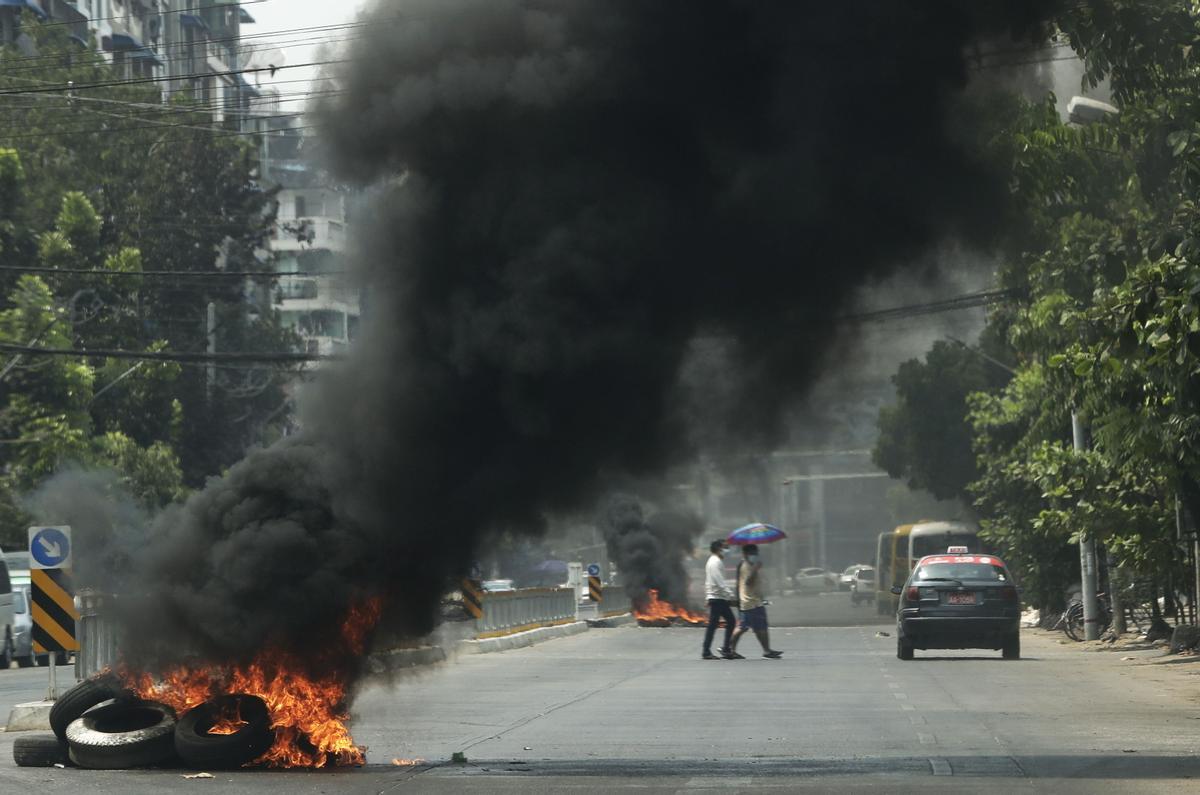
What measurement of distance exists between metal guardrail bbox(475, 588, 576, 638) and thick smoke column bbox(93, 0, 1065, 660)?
20.1m

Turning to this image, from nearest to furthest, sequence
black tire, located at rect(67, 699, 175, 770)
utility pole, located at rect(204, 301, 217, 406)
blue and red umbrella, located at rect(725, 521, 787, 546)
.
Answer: black tire, located at rect(67, 699, 175, 770)
blue and red umbrella, located at rect(725, 521, 787, 546)
utility pole, located at rect(204, 301, 217, 406)

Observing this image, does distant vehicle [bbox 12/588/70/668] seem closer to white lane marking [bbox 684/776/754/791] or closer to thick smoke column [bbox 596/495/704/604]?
thick smoke column [bbox 596/495/704/604]

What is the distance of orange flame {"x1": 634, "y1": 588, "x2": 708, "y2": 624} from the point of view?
48.9 metres

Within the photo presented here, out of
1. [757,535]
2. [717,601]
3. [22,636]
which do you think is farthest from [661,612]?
[717,601]

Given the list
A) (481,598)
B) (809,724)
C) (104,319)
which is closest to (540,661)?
(481,598)

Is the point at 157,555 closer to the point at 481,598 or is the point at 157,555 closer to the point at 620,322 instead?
the point at 620,322

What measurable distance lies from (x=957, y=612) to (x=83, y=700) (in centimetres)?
1710

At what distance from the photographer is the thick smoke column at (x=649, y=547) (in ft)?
172

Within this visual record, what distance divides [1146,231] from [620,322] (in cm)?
785

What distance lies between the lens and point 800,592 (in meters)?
106

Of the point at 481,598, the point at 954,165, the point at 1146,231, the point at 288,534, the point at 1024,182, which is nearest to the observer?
the point at 288,534

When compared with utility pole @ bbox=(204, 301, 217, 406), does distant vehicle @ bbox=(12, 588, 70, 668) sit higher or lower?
lower

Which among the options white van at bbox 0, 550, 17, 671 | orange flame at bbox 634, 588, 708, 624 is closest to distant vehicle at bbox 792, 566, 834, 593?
orange flame at bbox 634, 588, 708, 624

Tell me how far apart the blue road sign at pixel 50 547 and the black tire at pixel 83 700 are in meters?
6.29
